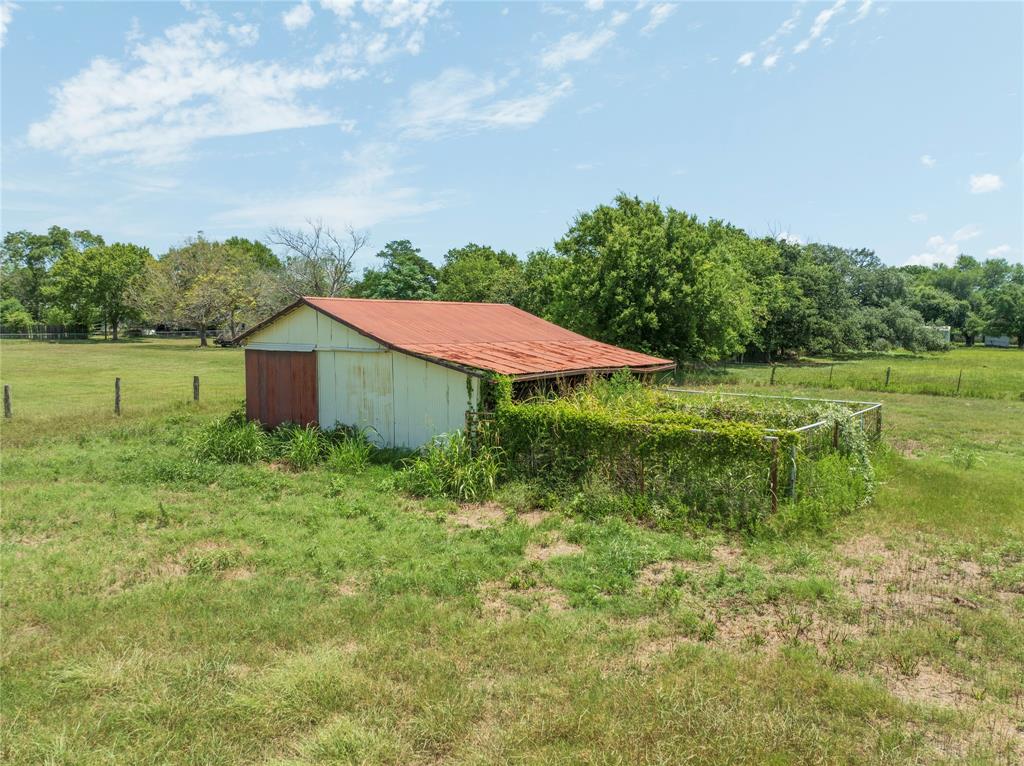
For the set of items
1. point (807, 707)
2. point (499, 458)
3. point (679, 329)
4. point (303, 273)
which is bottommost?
point (807, 707)

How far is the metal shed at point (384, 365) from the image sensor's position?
12266 millimetres

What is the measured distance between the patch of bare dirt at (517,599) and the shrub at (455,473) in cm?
333

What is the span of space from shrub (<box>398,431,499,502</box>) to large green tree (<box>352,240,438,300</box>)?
151ft

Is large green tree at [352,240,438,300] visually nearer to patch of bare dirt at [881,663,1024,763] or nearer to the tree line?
the tree line

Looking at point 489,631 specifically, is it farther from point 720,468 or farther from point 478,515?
point 720,468

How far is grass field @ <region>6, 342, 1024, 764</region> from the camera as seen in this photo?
418cm

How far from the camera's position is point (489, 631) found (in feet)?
18.2

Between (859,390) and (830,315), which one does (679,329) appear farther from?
(830,315)

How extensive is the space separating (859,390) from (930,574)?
67.4 ft

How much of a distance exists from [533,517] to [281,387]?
8003mm

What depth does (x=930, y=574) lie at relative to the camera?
708 cm

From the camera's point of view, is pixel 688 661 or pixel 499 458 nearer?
pixel 688 661

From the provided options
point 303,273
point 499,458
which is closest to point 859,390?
point 499,458

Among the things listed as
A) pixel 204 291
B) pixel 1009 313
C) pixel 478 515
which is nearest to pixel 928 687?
pixel 478 515
